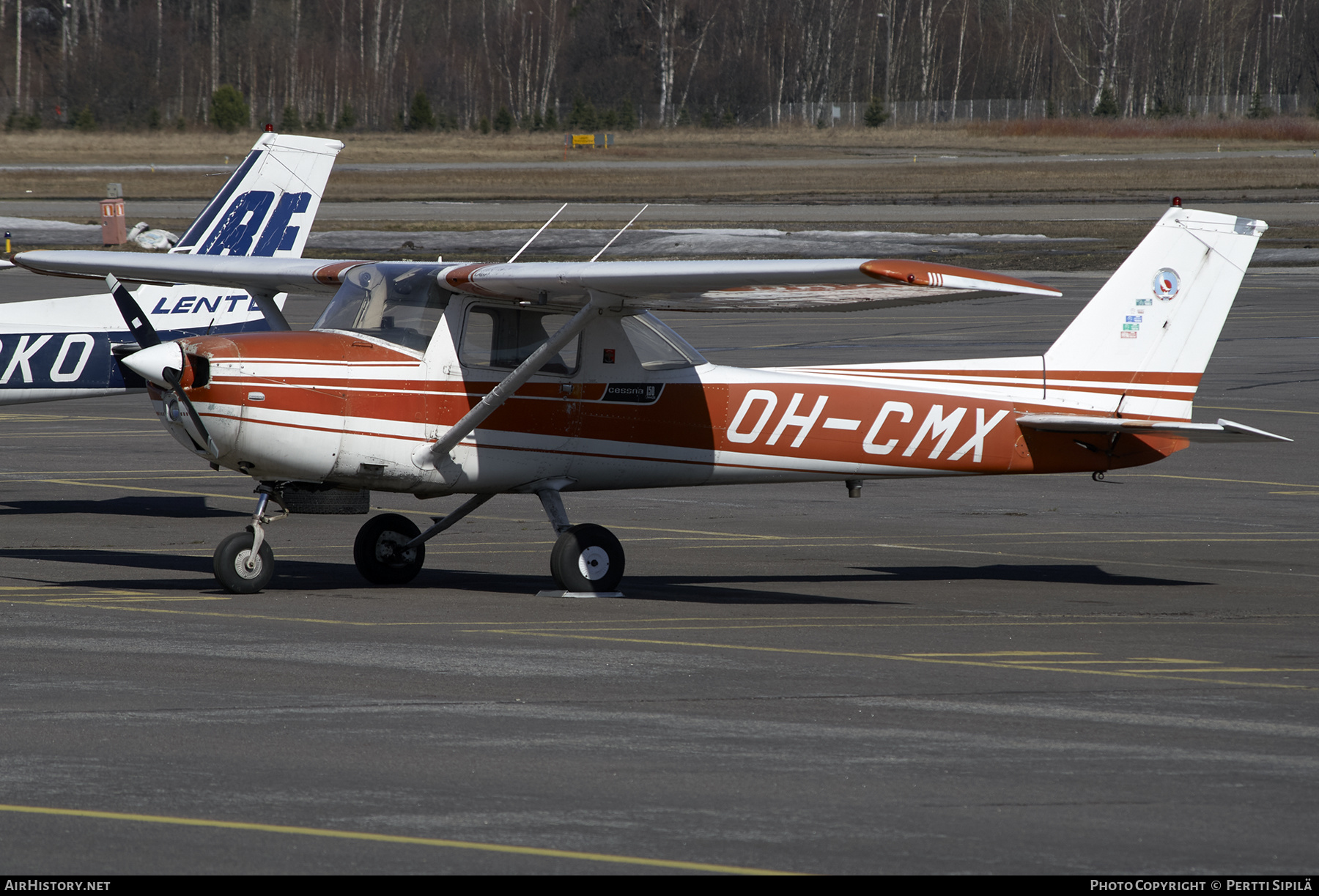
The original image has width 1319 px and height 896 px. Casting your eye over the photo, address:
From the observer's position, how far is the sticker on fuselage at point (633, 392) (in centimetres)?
1147

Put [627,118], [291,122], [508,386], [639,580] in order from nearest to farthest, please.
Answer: [508,386]
[639,580]
[291,122]
[627,118]

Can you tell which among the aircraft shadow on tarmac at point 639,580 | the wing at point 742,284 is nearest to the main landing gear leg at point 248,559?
the aircraft shadow on tarmac at point 639,580

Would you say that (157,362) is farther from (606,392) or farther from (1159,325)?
(1159,325)

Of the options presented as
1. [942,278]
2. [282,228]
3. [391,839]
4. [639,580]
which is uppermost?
[942,278]

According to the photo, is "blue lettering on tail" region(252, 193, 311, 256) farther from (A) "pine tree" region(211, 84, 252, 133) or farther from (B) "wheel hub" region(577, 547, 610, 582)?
(A) "pine tree" region(211, 84, 252, 133)

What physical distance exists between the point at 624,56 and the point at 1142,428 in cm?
11289

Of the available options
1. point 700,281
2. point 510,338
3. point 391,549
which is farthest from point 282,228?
point 700,281

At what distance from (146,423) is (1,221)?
109 ft

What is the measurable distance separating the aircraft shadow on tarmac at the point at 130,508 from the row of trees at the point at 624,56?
9242 centimetres

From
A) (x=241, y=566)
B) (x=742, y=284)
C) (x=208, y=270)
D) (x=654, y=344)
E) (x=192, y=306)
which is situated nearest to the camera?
(x=742, y=284)

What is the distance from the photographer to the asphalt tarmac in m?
5.76

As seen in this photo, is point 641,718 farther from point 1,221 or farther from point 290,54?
point 290,54

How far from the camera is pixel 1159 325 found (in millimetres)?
12375

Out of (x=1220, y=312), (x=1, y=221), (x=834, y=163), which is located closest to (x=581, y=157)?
(x=834, y=163)
